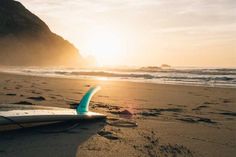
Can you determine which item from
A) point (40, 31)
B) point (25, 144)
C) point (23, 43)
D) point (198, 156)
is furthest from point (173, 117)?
point (40, 31)

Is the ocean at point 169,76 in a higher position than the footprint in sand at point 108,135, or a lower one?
higher

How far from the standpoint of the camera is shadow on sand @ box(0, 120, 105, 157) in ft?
9.53

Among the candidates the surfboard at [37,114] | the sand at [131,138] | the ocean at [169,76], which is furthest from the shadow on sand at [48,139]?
the ocean at [169,76]

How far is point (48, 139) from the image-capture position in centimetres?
336

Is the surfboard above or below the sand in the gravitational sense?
above

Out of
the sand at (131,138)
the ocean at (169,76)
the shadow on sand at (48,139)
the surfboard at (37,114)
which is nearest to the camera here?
the shadow on sand at (48,139)

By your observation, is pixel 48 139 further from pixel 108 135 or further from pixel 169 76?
pixel 169 76

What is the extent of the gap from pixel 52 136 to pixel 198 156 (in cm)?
154

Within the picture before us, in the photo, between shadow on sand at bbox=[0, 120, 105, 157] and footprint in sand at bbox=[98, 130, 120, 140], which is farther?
footprint in sand at bbox=[98, 130, 120, 140]

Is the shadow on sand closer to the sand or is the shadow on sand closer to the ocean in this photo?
the sand

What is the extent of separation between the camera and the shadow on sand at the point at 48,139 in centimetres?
291

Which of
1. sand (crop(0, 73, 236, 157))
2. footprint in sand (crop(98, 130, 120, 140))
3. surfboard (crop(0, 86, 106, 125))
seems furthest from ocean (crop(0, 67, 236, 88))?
footprint in sand (crop(98, 130, 120, 140))

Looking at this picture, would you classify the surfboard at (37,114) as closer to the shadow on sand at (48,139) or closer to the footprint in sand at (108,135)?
the shadow on sand at (48,139)

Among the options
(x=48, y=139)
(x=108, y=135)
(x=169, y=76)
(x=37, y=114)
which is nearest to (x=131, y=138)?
(x=108, y=135)
